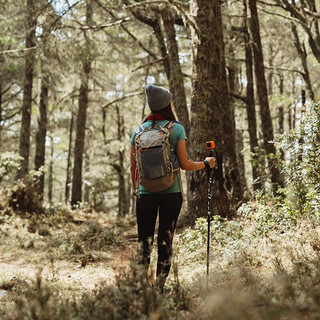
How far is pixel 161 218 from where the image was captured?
3912 mm

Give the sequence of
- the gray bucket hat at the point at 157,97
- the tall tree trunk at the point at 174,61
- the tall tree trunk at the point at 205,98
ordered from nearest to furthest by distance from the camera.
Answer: the gray bucket hat at the point at 157,97 < the tall tree trunk at the point at 205,98 < the tall tree trunk at the point at 174,61

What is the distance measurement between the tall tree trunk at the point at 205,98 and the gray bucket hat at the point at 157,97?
11.6ft

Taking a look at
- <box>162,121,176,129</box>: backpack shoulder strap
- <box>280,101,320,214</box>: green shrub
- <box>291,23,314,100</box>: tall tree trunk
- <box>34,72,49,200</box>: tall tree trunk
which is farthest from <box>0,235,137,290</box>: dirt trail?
<box>291,23,314,100</box>: tall tree trunk

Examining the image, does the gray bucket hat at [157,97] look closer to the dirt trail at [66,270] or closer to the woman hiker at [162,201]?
the woman hiker at [162,201]

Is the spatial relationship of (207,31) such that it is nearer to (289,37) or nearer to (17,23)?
(17,23)

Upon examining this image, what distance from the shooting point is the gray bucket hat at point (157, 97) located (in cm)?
399

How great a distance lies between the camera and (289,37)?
54.9 ft

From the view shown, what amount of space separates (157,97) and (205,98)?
144 inches

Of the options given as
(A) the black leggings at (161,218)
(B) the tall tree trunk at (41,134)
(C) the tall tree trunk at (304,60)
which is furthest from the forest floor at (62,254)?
Answer: (C) the tall tree trunk at (304,60)

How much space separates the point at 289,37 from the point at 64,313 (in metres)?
17.1

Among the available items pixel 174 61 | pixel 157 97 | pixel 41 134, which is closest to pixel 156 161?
pixel 157 97

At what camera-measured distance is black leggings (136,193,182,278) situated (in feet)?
12.6

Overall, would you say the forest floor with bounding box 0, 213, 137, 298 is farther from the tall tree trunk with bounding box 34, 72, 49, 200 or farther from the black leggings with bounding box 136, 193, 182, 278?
the tall tree trunk with bounding box 34, 72, 49, 200

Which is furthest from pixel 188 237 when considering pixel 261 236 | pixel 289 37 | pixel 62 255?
pixel 289 37
